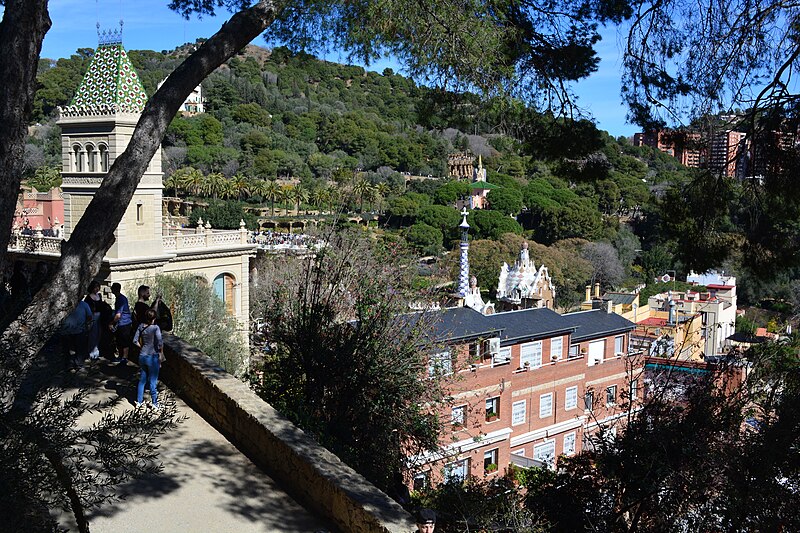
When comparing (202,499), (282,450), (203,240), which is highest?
(203,240)

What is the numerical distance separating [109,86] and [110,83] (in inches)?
3.0

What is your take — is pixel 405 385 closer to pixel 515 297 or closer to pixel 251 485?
pixel 251 485

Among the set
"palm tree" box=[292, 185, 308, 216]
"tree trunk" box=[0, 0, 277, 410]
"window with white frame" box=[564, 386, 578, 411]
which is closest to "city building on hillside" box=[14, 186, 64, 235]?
"window with white frame" box=[564, 386, 578, 411]

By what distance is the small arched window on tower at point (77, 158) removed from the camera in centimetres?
1970

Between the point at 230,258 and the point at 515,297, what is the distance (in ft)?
57.9

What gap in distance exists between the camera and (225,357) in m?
16.5

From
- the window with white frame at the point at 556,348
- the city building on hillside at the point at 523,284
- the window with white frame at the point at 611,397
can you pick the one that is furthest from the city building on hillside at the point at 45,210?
the window with white frame at the point at 611,397

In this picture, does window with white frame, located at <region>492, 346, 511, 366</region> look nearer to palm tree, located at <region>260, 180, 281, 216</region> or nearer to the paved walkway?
the paved walkway

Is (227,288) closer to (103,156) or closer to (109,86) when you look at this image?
(103,156)

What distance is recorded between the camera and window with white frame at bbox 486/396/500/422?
18.2 m

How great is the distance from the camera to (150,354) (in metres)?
6.76

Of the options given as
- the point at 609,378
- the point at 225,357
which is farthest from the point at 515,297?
the point at 225,357

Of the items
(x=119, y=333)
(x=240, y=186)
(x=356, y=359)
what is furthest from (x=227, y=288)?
(x=240, y=186)

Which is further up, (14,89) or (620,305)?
(14,89)
